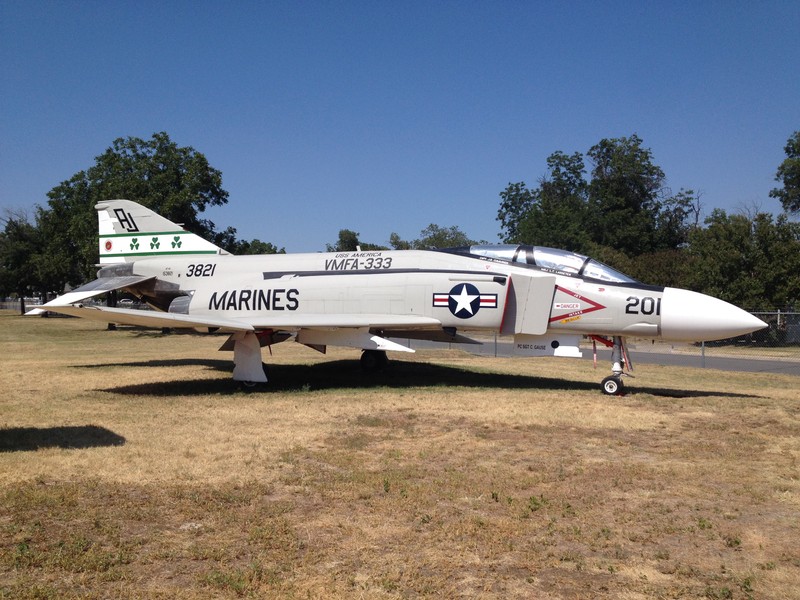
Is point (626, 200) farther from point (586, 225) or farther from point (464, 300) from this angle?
point (464, 300)

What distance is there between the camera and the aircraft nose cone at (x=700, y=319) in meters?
10.4

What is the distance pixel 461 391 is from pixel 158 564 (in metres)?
8.48

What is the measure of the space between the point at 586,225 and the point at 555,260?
153 feet

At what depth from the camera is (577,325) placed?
11430 mm

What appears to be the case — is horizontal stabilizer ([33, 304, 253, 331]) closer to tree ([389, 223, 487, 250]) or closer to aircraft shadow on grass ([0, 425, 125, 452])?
aircraft shadow on grass ([0, 425, 125, 452])

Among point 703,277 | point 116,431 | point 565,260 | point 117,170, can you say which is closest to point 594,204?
point 703,277

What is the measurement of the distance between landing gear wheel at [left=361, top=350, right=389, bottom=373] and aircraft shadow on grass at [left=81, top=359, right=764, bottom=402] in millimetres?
206

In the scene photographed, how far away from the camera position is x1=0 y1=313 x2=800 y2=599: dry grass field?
159 inches

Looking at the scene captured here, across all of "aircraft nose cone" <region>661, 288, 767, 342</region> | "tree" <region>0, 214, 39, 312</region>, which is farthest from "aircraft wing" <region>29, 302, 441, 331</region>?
"tree" <region>0, 214, 39, 312</region>

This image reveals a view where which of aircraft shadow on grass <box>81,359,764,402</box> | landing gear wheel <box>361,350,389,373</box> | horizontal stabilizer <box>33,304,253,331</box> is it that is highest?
horizontal stabilizer <box>33,304,253,331</box>

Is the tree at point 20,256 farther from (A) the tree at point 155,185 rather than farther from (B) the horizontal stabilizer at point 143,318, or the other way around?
(B) the horizontal stabilizer at point 143,318

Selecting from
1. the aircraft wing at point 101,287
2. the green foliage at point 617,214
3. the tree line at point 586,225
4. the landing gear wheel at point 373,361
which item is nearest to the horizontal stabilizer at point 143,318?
the aircraft wing at point 101,287

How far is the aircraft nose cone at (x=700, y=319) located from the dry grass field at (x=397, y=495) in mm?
1232

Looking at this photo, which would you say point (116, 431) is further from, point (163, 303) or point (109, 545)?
point (163, 303)
